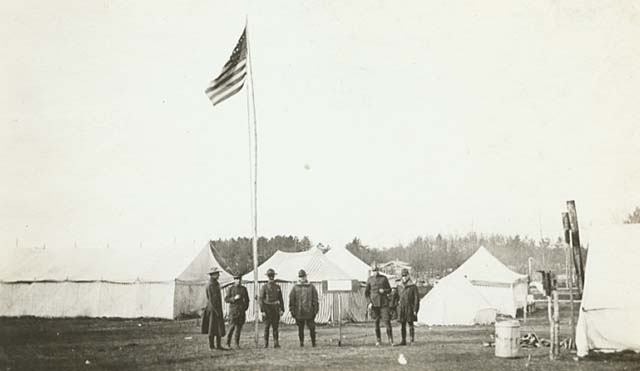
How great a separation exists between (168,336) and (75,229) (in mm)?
4378

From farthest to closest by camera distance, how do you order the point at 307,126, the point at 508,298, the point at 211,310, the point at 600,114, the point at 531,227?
1. the point at 508,298
2. the point at 531,227
3. the point at 211,310
4. the point at 307,126
5. the point at 600,114

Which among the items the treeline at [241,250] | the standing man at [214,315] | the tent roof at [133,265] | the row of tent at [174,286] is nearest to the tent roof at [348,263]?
the row of tent at [174,286]

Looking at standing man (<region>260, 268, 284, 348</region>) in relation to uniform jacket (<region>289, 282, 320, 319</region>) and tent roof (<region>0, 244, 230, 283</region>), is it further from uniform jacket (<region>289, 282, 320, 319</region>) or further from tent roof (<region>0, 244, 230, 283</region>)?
tent roof (<region>0, 244, 230, 283</region>)

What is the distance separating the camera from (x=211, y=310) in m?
10.9

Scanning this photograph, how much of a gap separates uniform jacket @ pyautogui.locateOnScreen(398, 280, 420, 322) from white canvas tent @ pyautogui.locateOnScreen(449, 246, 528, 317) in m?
8.61

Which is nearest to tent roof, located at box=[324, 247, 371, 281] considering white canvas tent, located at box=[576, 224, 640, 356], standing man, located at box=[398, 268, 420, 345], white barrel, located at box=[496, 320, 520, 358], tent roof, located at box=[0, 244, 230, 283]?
tent roof, located at box=[0, 244, 230, 283]

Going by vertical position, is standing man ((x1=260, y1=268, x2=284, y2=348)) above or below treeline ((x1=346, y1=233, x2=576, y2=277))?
below

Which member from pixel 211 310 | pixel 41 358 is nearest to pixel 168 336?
pixel 211 310

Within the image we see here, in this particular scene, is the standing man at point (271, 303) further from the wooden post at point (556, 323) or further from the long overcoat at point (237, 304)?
the wooden post at point (556, 323)

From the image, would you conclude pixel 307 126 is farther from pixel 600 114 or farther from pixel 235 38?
pixel 600 114

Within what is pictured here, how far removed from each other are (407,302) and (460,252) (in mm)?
22072

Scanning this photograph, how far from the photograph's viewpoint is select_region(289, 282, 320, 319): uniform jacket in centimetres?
1170

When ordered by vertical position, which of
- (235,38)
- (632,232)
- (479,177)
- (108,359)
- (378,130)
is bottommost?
→ (108,359)

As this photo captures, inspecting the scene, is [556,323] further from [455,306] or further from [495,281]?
[495,281]
